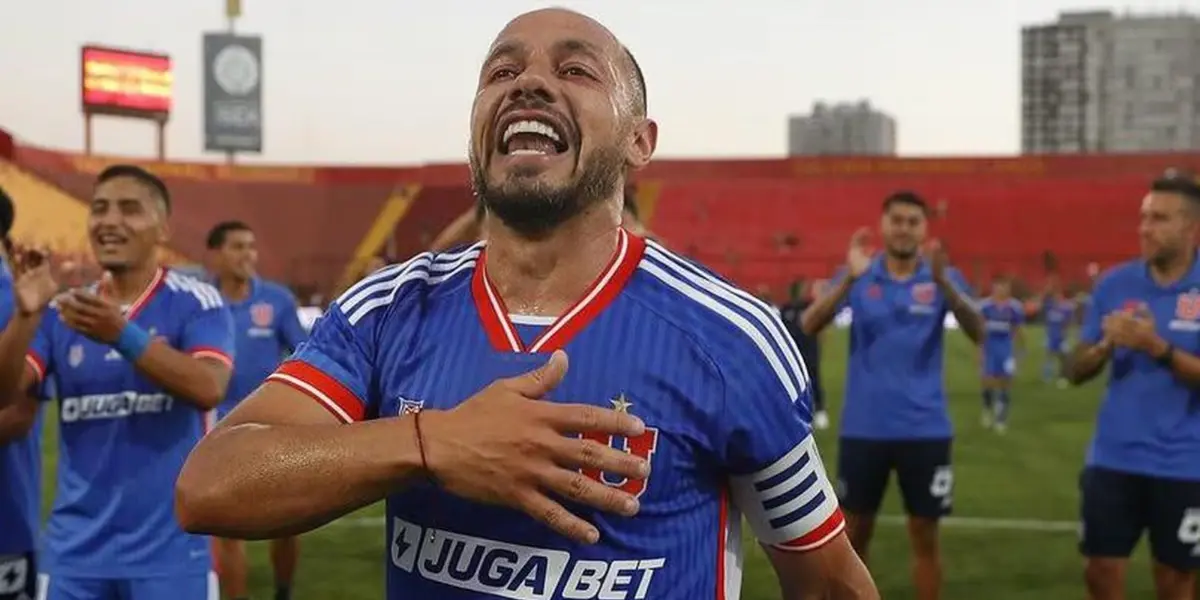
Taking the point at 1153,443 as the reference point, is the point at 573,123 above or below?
above

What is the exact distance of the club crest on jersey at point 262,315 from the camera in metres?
8.12

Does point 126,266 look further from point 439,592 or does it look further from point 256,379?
point 256,379

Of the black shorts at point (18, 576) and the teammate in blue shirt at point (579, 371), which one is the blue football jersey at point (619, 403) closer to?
the teammate in blue shirt at point (579, 371)

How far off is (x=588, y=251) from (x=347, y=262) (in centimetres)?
4324

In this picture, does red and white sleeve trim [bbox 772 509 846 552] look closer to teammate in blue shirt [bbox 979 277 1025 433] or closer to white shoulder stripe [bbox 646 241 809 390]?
white shoulder stripe [bbox 646 241 809 390]

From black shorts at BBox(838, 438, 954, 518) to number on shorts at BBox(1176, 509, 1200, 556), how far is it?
1.59 m

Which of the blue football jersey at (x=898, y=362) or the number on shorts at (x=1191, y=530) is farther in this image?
the blue football jersey at (x=898, y=362)

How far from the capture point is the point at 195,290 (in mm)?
4473

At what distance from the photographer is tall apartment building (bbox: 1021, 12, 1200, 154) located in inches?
4530

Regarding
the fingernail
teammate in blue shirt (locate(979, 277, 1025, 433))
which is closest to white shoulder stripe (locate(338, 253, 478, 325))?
the fingernail

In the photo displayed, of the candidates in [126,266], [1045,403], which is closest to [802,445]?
[126,266]

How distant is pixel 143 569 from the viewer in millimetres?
4004

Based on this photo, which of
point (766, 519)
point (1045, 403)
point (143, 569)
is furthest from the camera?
point (1045, 403)

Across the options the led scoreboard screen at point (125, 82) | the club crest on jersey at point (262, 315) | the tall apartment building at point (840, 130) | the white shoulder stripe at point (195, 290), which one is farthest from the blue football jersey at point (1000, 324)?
the tall apartment building at point (840, 130)
